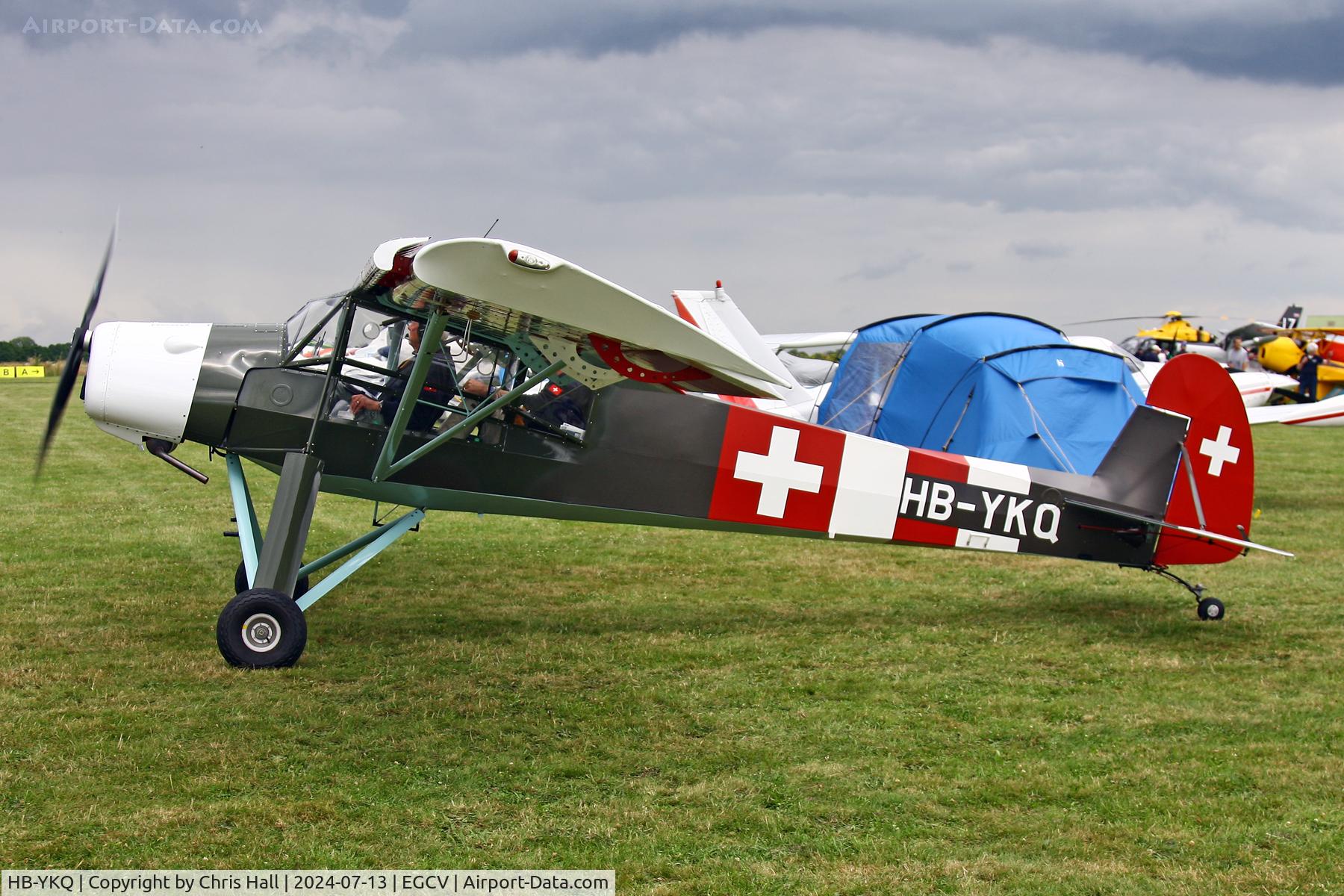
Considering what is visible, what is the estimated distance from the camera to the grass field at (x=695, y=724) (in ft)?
13.0

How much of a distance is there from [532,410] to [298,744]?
8.29 ft

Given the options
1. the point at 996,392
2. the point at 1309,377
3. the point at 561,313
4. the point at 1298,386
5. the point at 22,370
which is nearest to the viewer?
the point at 561,313

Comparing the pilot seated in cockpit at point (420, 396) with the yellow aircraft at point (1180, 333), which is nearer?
the pilot seated in cockpit at point (420, 396)

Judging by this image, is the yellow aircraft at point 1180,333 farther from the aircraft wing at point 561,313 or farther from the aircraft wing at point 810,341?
the aircraft wing at point 561,313

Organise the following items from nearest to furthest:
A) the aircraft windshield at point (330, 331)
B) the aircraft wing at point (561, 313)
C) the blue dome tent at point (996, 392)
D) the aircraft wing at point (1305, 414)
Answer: the aircraft wing at point (561, 313) < the aircraft windshield at point (330, 331) < the blue dome tent at point (996, 392) < the aircraft wing at point (1305, 414)

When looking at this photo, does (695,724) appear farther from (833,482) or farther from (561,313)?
(833,482)

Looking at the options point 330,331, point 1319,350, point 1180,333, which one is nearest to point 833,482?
point 330,331

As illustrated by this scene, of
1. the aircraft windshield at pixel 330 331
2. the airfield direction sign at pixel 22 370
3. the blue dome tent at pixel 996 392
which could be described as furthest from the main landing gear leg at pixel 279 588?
the airfield direction sign at pixel 22 370

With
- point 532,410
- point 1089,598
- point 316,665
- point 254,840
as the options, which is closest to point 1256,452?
point 1089,598

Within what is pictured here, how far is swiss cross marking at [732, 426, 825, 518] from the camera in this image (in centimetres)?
691

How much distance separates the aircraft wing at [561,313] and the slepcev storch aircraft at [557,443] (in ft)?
0.06

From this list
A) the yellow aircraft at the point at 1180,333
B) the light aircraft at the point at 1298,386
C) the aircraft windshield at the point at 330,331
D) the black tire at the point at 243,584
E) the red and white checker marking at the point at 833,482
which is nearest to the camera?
the aircraft windshield at the point at 330,331

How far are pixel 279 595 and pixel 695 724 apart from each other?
232 cm

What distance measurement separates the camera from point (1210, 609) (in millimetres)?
7316
